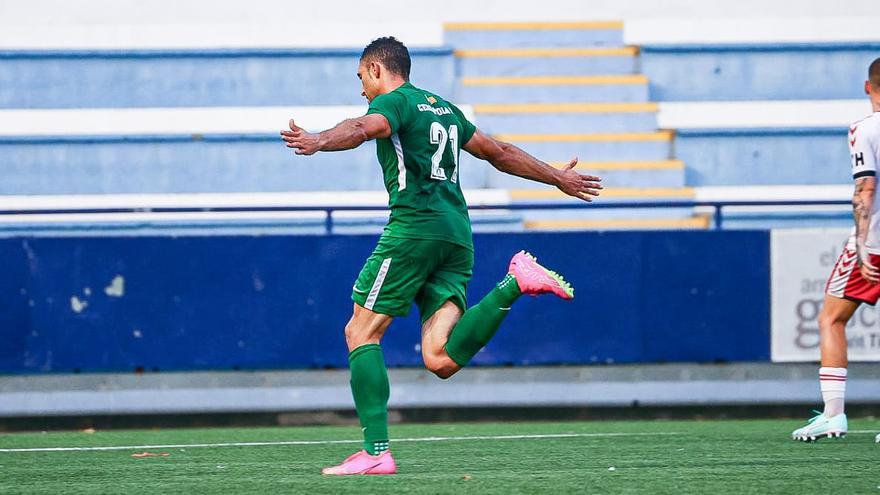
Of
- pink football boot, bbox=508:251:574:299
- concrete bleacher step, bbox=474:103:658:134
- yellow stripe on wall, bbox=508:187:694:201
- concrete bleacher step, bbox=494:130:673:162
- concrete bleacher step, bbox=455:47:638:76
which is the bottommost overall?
pink football boot, bbox=508:251:574:299

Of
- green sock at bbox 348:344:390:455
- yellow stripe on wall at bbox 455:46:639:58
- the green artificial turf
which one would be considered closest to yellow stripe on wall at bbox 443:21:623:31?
yellow stripe on wall at bbox 455:46:639:58

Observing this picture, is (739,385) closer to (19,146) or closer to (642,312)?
(642,312)

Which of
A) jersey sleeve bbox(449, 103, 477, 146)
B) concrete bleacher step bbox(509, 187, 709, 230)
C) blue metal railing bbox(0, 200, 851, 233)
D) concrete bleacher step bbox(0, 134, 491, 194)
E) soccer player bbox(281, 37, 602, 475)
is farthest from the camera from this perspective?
concrete bleacher step bbox(0, 134, 491, 194)

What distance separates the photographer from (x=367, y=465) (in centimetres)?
645

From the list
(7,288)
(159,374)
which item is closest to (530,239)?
(159,374)

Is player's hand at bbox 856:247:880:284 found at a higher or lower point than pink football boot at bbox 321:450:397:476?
higher

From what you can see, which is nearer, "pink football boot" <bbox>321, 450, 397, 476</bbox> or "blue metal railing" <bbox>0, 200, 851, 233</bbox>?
"pink football boot" <bbox>321, 450, 397, 476</bbox>

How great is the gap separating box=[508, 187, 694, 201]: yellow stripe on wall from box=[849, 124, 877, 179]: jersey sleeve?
8291mm

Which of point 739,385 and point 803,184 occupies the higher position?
point 803,184

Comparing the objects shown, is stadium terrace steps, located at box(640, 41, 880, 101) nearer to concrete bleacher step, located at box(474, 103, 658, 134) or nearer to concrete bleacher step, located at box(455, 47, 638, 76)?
concrete bleacher step, located at box(455, 47, 638, 76)

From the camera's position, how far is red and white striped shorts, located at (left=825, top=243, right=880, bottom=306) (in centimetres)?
811

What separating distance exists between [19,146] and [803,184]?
30.4 ft

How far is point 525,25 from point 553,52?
0.62 meters

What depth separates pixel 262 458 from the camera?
778cm
